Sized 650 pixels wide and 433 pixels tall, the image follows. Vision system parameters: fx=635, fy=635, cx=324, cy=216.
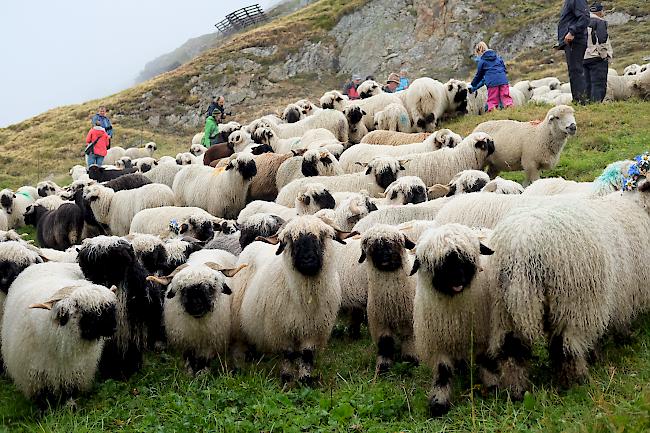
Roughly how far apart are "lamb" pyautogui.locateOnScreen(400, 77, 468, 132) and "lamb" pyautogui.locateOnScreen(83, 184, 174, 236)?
6.15 meters

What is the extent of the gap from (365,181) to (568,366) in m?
6.31

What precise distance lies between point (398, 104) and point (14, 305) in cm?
1073

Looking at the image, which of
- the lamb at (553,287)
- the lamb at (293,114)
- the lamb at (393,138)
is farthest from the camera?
the lamb at (293,114)

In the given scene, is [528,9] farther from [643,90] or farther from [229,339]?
[229,339]

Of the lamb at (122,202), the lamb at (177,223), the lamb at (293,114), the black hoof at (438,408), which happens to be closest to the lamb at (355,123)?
the lamb at (293,114)

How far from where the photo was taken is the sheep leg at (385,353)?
580 cm

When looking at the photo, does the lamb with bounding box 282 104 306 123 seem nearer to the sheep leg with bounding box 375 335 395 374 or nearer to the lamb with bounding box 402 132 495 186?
the lamb with bounding box 402 132 495 186

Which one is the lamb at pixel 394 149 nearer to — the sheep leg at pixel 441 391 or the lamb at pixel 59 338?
the lamb at pixel 59 338

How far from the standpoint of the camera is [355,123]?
1512 centimetres

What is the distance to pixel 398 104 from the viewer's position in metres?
15.1

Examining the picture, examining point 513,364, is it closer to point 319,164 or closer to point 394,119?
point 319,164

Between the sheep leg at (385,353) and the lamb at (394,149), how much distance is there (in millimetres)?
6126

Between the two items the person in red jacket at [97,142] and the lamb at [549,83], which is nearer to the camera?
the person in red jacket at [97,142]

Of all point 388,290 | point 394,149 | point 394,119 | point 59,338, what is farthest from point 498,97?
point 59,338
